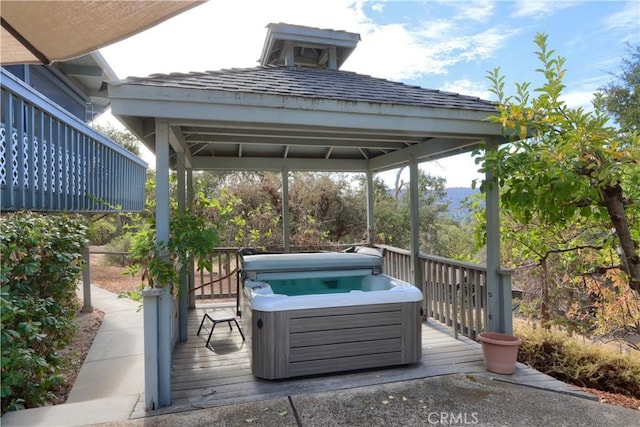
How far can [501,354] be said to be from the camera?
342 centimetres

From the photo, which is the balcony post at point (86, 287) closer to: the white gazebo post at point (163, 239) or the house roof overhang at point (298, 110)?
the house roof overhang at point (298, 110)

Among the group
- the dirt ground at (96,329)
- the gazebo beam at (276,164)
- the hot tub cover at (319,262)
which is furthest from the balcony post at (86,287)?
the hot tub cover at (319,262)

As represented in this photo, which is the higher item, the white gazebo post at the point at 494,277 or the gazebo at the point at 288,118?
the gazebo at the point at 288,118

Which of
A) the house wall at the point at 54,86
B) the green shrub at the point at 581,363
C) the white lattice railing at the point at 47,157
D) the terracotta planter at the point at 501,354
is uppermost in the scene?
the house wall at the point at 54,86

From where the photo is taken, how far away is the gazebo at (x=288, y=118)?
113 inches

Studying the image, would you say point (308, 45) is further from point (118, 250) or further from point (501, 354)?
point (118, 250)

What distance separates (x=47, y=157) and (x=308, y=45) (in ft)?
12.5

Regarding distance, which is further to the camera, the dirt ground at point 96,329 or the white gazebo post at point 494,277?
the white gazebo post at point 494,277

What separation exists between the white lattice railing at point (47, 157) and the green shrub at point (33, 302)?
32 centimetres

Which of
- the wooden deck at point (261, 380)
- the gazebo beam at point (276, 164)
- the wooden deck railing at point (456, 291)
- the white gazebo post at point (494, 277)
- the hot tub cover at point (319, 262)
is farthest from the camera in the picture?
the gazebo beam at point (276, 164)

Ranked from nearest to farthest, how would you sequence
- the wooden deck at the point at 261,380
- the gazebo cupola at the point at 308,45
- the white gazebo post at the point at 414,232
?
1. the wooden deck at the point at 261,380
2. the white gazebo post at the point at 414,232
3. the gazebo cupola at the point at 308,45

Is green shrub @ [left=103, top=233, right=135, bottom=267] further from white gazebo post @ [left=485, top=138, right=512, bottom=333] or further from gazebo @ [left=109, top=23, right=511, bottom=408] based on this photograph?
white gazebo post @ [left=485, top=138, right=512, bottom=333]

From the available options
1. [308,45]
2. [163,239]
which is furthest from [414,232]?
[163,239]
